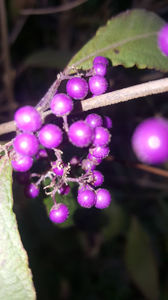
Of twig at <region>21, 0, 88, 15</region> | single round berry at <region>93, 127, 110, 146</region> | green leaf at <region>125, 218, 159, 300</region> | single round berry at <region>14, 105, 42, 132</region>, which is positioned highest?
twig at <region>21, 0, 88, 15</region>

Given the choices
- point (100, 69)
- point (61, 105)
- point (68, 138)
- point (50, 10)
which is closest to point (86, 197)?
point (68, 138)

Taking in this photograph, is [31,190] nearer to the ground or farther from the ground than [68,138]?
nearer to the ground

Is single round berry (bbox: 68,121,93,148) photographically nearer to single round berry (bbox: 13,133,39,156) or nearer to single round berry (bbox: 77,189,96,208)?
single round berry (bbox: 13,133,39,156)

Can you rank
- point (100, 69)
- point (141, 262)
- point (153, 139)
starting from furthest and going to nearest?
1. point (141, 262)
2. point (100, 69)
3. point (153, 139)

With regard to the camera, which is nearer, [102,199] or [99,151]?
[99,151]

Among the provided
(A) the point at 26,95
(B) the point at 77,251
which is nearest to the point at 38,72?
(A) the point at 26,95

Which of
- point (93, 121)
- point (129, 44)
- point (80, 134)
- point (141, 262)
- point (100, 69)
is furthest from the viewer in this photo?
point (141, 262)

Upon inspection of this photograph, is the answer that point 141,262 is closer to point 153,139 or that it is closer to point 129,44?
point 129,44

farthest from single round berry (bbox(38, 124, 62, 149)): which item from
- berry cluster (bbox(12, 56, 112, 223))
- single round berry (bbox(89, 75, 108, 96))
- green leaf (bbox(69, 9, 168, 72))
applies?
green leaf (bbox(69, 9, 168, 72))
